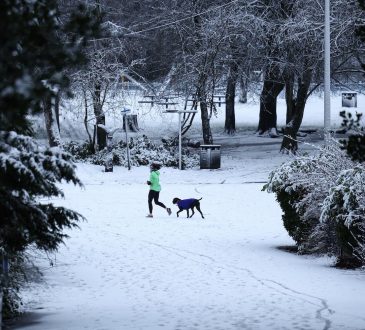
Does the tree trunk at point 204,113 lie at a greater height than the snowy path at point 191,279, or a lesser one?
greater

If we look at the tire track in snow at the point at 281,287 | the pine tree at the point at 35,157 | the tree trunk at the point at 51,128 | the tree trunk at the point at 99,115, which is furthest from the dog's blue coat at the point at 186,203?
the tree trunk at the point at 99,115

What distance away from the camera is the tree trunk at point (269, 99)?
136ft

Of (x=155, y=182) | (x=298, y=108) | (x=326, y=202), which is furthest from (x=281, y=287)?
(x=298, y=108)

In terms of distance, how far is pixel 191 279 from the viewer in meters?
14.3

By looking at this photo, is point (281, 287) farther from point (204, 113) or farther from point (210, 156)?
point (204, 113)

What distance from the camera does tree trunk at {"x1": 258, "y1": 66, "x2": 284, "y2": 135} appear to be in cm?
4155

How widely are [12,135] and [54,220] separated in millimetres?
1127

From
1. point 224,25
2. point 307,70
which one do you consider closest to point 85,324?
point 307,70

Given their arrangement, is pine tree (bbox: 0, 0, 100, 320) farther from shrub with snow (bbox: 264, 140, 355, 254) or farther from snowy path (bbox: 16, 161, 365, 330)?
shrub with snow (bbox: 264, 140, 355, 254)

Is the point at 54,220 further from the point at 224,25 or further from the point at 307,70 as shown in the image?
the point at 224,25

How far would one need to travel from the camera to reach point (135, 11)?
49.1 meters

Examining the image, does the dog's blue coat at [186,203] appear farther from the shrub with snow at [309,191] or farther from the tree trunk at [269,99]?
the tree trunk at [269,99]

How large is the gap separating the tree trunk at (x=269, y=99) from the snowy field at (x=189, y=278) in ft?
48.9

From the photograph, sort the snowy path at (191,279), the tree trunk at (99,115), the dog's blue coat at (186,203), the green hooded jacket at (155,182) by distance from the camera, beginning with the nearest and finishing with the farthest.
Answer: the snowy path at (191,279), the dog's blue coat at (186,203), the green hooded jacket at (155,182), the tree trunk at (99,115)
